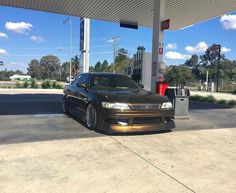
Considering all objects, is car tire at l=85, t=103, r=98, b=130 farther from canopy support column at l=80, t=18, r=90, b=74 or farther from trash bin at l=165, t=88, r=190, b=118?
canopy support column at l=80, t=18, r=90, b=74

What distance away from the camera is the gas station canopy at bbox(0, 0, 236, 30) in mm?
13859

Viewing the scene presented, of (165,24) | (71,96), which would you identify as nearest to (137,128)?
(71,96)

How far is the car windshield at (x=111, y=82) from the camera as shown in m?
8.08

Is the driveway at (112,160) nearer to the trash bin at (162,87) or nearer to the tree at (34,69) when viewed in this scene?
the trash bin at (162,87)

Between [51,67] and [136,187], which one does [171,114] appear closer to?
[136,187]

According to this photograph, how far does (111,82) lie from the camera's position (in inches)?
327

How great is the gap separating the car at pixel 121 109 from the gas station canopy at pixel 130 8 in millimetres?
7107

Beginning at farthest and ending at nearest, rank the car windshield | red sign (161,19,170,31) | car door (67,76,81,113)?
red sign (161,19,170,31) < car door (67,76,81,113) < the car windshield

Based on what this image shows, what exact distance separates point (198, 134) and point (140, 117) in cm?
159

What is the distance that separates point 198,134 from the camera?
24.1 ft

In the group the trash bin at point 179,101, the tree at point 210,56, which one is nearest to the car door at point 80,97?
the trash bin at point 179,101

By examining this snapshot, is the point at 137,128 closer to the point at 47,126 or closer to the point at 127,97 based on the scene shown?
the point at 127,97

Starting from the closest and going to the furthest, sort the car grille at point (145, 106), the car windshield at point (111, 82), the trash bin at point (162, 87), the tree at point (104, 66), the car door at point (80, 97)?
the car grille at point (145, 106) < the car door at point (80, 97) < the car windshield at point (111, 82) < the trash bin at point (162, 87) < the tree at point (104, 66)

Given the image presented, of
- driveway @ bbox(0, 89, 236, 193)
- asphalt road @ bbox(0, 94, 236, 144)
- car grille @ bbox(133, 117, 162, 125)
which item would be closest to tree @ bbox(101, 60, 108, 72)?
asphalt road @ bbox(0, 94, 236, 144)
